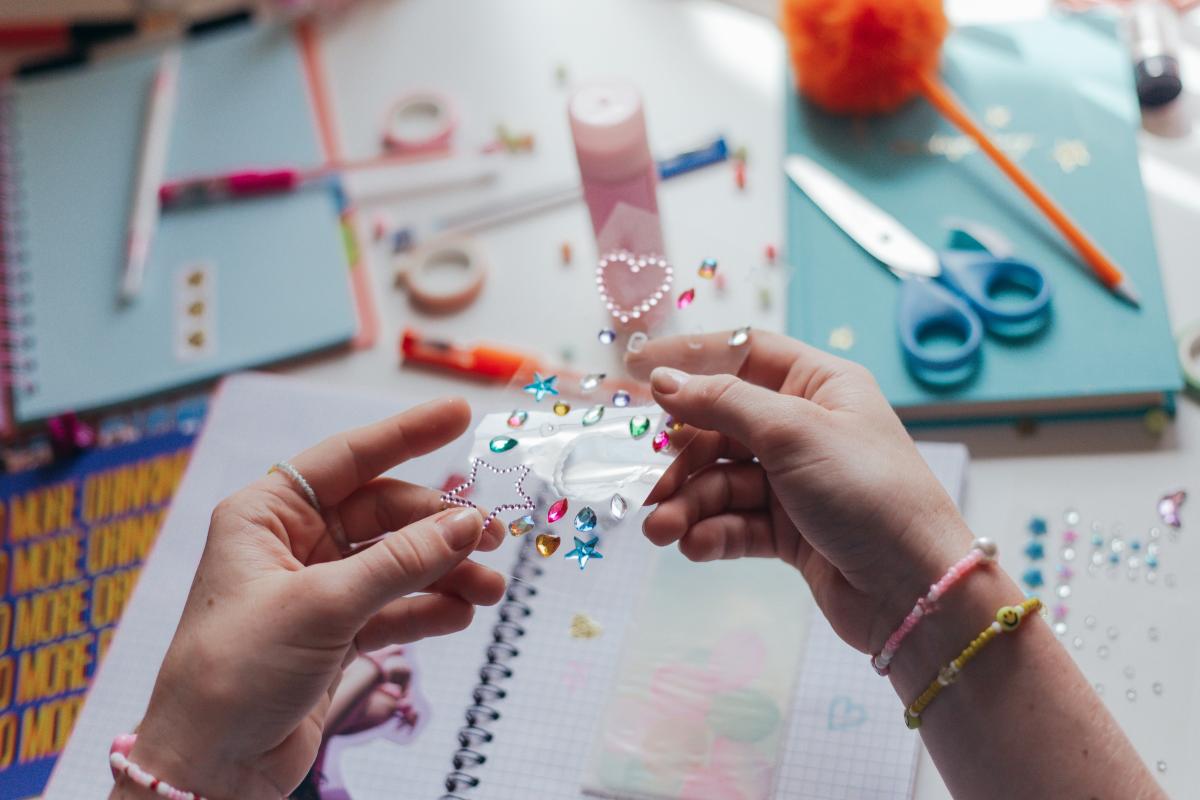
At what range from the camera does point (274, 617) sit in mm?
691

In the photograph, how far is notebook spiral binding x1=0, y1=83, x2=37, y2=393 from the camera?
108cm

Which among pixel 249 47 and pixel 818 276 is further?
pixel 249 47

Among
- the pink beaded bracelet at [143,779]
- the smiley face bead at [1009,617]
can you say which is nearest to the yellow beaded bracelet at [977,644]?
the smiley face bead at [1009,617]

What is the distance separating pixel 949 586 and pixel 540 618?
1.05 ft

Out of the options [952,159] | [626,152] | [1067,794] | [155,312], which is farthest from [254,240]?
[1067,794]

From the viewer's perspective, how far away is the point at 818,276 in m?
1.01

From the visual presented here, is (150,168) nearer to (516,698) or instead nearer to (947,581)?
(516,698)

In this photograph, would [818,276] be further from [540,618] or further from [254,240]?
[254,240]

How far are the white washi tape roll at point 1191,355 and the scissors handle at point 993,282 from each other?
4.3 inches

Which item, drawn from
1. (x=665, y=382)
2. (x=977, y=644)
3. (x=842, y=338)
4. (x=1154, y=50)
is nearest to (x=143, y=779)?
(x=665, y=382)

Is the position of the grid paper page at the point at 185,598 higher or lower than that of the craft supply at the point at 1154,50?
lower

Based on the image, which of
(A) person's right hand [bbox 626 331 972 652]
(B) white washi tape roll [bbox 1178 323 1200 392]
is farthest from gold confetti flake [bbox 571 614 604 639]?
(B) white washi tape roll [bbox 1178 323 1200 392]

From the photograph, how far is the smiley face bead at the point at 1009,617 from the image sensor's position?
69cm

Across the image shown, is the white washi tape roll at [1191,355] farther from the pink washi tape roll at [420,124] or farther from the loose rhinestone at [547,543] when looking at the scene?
the pink washi tape roll at [420,124]
